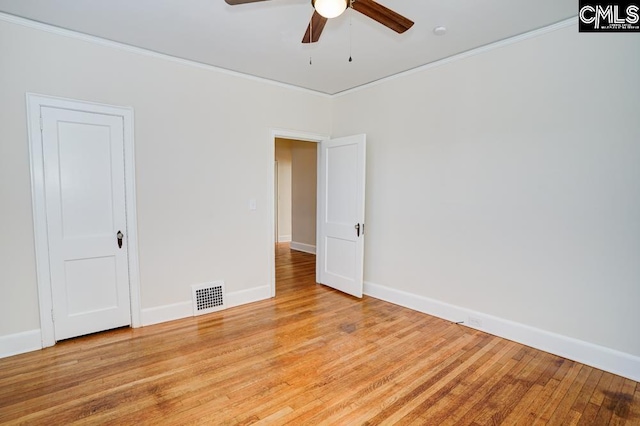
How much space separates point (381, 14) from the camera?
2.01m

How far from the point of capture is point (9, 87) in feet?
8.91

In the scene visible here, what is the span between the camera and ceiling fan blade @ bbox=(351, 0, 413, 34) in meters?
1.89

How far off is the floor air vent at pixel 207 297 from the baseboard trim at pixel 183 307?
76mm

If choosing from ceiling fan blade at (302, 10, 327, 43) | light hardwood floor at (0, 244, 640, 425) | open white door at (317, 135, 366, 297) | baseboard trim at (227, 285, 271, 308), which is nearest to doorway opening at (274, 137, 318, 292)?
open white door at (317, 135, 366, 297)

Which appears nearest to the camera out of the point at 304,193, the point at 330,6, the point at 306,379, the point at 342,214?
the point at 330,6

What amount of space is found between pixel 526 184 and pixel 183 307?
3.82 metres

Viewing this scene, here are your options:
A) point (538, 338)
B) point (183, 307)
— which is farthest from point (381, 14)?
point (183, 307)

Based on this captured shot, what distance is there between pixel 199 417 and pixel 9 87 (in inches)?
122

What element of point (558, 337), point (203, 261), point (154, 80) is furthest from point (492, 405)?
point (154, 80)

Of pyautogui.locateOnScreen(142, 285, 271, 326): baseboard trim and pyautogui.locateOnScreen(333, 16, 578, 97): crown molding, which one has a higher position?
pyautogui.locateOnScreen(333, 16, 578, 97): crown molding

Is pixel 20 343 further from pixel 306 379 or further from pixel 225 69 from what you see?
pixel 225 69

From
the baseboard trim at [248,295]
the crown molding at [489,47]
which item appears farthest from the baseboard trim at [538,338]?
the crown molding at [489,47]

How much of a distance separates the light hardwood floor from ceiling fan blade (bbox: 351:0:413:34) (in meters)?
2.57

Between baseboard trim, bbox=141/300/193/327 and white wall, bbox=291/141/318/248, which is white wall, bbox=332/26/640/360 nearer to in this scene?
baseboard trim, bbox=141/300/193/327
